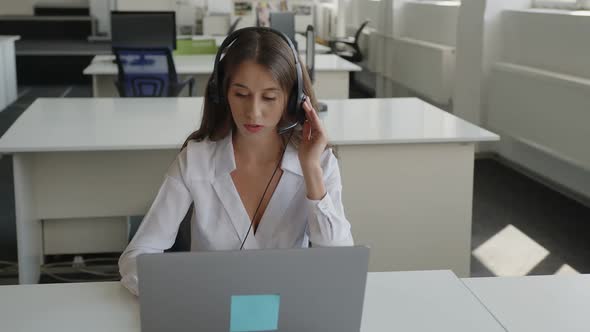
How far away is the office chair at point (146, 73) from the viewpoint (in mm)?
4961

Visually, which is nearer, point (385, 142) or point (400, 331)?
point (400, 331)

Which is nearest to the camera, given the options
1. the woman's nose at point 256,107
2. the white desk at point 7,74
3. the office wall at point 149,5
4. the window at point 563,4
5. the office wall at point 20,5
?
the woman's nose at point 256,107

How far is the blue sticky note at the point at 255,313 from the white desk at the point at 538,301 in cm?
46

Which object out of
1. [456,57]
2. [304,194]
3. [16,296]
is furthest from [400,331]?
[456,57]

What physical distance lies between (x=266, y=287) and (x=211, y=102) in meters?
0.69

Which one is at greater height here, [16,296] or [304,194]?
[304,194]

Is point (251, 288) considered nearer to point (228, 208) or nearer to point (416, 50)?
point (228, 208)

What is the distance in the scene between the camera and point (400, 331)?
1293mm

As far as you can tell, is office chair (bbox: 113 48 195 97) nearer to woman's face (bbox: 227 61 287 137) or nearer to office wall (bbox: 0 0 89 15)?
woman's face (bbox: 227 61 287 137)

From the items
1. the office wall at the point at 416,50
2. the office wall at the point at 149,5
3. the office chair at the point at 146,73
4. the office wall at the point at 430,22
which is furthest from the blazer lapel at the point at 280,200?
the office wall at the point at 149,5

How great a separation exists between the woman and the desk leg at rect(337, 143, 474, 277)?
1.25 meters

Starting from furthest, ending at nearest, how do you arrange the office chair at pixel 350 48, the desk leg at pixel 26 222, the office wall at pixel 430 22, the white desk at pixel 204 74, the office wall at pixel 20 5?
the office wall at pixel 20 5
the office chair at pixel 350 48
the office wall at pixel 430 22
the white desk at pixel 204 74
the desk leg at pixel 26 222

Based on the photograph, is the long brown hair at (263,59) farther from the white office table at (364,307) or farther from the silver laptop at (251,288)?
the silver laptop at (251,288)

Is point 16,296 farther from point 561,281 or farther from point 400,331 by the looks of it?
point 561,281
